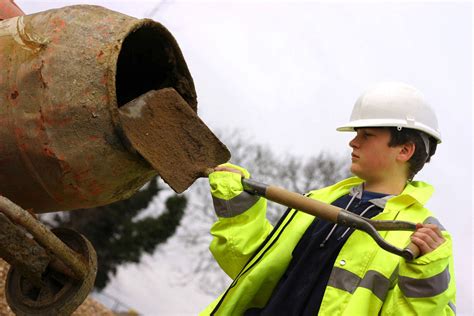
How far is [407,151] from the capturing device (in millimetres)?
3600

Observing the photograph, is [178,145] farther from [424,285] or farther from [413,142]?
[424,285]

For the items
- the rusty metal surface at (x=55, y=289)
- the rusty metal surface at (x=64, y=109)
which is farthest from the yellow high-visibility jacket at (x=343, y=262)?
the rusty metal surface at (x=55, y=289)

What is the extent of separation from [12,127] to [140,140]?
0.58 m

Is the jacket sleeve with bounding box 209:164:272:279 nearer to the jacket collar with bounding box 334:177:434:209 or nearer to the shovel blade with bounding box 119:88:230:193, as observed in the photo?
the shovel blade with bounding box 119:88:230:193

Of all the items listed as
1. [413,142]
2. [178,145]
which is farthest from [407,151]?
[178,145]

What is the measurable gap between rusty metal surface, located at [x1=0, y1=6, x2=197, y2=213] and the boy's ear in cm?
Answer: 122

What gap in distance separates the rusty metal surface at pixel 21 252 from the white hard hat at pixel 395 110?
163cm

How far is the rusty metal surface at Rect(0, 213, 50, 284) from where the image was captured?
324 centimetres

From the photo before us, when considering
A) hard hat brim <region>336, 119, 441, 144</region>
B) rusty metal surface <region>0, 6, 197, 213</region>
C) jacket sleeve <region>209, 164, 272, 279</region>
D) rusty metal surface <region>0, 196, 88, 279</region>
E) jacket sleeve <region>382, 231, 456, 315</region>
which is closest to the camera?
jacket sleeve <region>382, 231, 456, 315</region>

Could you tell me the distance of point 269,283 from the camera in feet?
11.3

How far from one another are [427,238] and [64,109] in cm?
168

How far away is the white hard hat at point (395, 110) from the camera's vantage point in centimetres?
359

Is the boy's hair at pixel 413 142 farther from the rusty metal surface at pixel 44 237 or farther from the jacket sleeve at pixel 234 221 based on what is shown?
the rusty metal surface at pixel 44 237

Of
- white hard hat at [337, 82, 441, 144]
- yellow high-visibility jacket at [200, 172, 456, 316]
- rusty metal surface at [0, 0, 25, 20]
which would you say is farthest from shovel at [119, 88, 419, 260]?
rusty metal surface at [0, 0, 25, 20]
